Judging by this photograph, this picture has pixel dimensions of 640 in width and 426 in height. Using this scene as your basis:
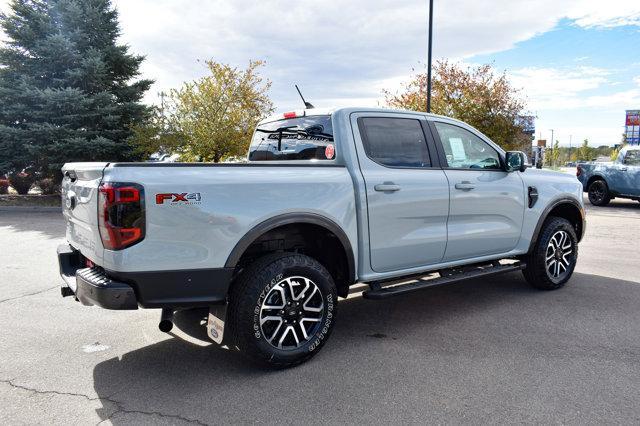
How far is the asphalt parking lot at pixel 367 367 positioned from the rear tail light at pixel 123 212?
1034 mm

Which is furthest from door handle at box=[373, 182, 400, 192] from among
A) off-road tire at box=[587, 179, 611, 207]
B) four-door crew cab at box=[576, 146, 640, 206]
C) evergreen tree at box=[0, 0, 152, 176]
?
evergreen tree at box=[0, 0, 152, 176]

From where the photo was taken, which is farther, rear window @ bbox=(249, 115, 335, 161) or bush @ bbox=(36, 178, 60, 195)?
bush @ bbox=(36, 178, 60, 195)

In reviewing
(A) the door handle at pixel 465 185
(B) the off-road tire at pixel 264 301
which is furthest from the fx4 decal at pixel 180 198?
(A) the door handle at pixel 465 185

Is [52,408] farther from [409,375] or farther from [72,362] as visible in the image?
[409,375]

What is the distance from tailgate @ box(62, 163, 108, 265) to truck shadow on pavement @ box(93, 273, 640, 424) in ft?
3.04

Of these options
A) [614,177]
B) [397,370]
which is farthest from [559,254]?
[614,177]

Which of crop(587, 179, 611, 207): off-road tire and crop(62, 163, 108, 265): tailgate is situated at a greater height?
crop(62, 163, 108, 265): tailgate

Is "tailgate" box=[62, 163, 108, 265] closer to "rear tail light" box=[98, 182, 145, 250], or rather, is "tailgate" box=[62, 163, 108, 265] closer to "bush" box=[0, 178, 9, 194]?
"rear tail light" box=[98, 182, 145, 250]

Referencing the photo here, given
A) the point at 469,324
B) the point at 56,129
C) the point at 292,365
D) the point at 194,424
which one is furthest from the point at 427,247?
the point at 56,129

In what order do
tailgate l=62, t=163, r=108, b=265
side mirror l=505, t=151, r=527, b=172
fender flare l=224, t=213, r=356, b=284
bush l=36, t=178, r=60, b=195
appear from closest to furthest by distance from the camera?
tailgate l=62, t=163, r=108, b=265, fender flare l=224, t=213, r=356, b=284, side mirror l=505, t=151, r=527, b=172, bush l=36, t=178, r=60, b=195

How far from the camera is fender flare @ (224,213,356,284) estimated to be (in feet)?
10.6

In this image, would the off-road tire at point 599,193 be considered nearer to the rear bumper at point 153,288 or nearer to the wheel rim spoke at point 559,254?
the wheel rim spoke at point 559,254

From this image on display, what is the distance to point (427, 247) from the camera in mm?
4309

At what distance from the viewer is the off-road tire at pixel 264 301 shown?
3289 millimetres
